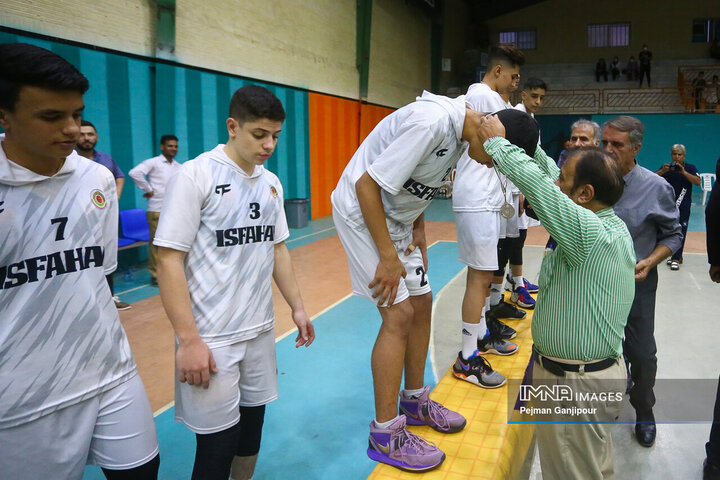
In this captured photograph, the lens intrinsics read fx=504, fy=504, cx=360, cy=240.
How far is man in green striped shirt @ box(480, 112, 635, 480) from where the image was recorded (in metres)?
1.92

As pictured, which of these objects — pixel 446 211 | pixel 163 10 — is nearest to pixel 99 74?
pixel 163 10

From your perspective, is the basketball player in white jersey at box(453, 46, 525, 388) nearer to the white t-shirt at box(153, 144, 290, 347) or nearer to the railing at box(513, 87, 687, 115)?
the white t-shirt at box(153, 144, 290, 347)

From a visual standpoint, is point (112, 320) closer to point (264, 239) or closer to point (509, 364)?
point (264, 239)

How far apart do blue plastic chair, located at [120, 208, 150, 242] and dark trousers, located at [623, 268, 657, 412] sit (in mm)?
6035

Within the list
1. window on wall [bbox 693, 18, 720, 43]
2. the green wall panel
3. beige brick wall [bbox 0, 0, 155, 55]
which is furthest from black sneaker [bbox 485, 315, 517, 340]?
window on wall [bbox 693, 18, 720, 43]

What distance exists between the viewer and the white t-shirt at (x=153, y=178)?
6.41 metres

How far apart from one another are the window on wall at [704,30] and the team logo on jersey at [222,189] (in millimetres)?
26215

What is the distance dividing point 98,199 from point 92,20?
6.16 m

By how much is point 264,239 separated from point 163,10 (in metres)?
6.91

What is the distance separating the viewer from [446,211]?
1392 centimetres

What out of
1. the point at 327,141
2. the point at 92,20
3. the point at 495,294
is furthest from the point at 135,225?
the point at 327,141

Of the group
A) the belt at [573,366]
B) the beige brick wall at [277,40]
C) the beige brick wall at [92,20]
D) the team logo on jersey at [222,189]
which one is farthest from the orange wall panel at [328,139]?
the belt at [573,366]

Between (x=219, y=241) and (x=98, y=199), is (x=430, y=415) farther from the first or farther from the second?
(x=98, y=199)

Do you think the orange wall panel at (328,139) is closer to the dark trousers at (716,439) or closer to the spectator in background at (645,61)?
the dark trousers at (716,439)
